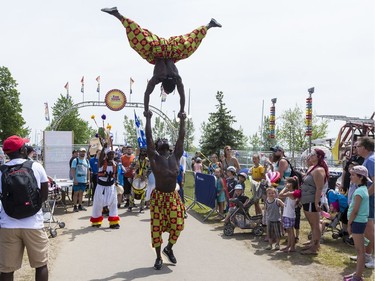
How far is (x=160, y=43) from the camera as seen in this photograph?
18.7ft

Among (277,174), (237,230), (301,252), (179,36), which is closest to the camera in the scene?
(179,36)

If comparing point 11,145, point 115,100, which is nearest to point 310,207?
point 11,145

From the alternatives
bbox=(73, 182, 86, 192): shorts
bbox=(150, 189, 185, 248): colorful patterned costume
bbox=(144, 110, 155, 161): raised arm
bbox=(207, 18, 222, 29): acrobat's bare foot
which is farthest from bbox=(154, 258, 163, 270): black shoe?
bbox=(73, 182, 86, 192): shorts

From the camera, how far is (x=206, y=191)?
10.3m

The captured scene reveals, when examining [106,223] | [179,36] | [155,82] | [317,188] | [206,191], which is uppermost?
[179,36]

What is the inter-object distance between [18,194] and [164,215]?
239cm

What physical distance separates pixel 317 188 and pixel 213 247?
7.39 feet

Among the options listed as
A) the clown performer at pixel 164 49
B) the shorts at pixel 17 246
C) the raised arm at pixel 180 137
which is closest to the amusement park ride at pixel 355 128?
the raised arm at pixel 180 137

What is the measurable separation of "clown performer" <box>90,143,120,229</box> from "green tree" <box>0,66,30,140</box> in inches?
1376

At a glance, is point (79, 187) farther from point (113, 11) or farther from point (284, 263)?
point (284, 263)

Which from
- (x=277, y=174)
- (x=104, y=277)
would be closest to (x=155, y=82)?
(x=104, y=277)

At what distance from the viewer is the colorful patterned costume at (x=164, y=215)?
5.76 metres

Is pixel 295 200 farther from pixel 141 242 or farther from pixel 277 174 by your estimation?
pixel 141 242

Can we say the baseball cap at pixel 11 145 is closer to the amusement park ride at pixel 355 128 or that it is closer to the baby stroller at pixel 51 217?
the baby stroller at pixel 51 217
